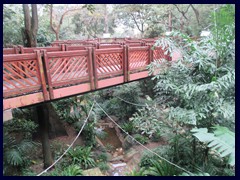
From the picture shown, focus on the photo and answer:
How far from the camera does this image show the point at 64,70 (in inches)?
175

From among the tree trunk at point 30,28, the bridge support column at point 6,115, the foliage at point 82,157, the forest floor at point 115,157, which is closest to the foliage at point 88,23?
the tree trunk at point 30,28

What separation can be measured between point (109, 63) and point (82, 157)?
2.52m

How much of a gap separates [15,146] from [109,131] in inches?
148

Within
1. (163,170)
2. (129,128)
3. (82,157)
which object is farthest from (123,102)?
(163,170)

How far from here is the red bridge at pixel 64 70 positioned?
3316mm

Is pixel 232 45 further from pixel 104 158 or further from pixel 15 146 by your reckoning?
pixel 15 146

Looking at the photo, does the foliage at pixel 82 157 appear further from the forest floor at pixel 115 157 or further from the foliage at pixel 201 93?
the foliage at pixel 201 93

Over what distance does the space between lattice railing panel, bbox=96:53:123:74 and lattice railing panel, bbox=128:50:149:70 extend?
366 mm

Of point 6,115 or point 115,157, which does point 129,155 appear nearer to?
point 115,157

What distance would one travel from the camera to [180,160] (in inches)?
168

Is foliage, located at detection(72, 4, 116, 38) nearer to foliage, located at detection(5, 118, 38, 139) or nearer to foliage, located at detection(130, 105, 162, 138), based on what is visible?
foliage, located at detection(5, 118, 38, 139)

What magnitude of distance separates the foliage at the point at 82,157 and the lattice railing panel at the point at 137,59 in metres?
2.60
